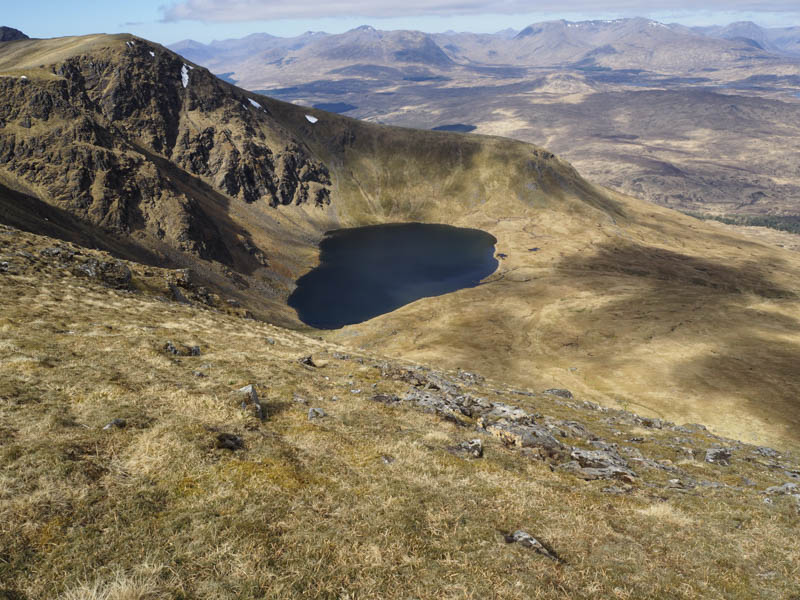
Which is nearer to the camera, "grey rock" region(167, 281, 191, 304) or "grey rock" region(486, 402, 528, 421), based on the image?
"grey rock" region(486, 402, 528, 421)

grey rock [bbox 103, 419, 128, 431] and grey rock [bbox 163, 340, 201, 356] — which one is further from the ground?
grey rock [bbox 103, 419, 128, 431]

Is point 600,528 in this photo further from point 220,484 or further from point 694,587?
point 220,484

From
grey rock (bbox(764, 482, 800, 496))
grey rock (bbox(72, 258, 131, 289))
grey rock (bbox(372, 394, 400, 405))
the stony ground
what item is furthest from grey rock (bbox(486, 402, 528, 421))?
grey rock (bbox(72, 258, 131, 289))

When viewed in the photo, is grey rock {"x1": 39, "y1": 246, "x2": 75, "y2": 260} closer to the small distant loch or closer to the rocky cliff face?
the rocky cliff face

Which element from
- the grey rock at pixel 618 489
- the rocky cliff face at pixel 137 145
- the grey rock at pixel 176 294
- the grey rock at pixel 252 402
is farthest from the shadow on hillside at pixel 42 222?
the grey rock at pixel 618 489

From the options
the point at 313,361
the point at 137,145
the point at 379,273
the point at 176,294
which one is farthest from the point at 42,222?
the point at 137,145

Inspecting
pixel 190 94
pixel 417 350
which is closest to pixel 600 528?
pixel 417 350

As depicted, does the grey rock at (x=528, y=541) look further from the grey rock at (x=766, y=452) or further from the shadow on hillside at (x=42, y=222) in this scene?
the shadow on hillside at (x=42, y=222)
